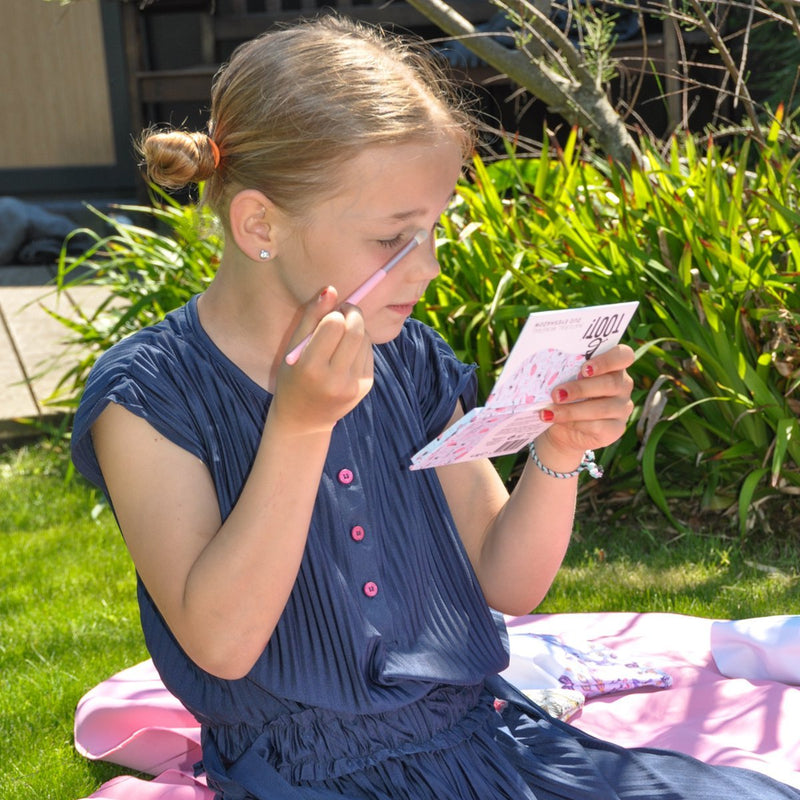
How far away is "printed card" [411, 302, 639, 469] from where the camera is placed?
1.46m

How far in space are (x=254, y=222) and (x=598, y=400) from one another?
0.52 meters

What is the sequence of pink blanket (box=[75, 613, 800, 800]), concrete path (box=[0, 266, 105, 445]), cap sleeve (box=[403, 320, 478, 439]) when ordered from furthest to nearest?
concrete path (box=[0, 266, 105, 445]) → pink blanket (box=[75, 613, 800, 800]) → cap sleeve (box=[403, 320, 478, 439])

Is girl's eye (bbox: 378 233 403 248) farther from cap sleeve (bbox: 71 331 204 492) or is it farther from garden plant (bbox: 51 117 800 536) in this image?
garden plant (bbox: 51 117 800 536)

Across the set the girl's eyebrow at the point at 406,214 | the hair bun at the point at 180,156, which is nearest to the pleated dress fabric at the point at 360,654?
the hair bun at the point at 180,156

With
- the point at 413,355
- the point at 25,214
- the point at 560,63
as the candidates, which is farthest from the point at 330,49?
the point at 25,214

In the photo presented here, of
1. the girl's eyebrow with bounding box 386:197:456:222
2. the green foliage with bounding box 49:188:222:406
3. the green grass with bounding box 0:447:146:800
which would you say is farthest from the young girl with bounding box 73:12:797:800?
the green foliage with bounding box 49:188:222:406

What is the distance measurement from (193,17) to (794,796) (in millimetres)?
7387

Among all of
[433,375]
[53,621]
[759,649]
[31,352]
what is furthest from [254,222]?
[31,352]

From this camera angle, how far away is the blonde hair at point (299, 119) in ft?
5.06

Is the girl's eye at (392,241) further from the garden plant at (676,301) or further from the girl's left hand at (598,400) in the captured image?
the garden plant at (676,301)

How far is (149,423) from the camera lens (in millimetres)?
1557

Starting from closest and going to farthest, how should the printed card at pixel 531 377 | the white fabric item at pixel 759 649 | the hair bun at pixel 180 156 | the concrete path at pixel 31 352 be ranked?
the printed card at pixel 531 377 → the hair bun at pixel 180 156 → the white fabric item at pixel 759 649 → the concrete path at pixel 31 352

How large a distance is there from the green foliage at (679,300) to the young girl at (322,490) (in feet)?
4.83

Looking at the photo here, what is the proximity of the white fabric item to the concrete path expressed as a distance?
269cm
